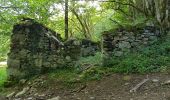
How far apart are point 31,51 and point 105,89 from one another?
3.53 m

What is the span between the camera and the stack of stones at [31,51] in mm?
10461

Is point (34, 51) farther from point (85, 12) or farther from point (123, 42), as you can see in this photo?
point (85, 12)

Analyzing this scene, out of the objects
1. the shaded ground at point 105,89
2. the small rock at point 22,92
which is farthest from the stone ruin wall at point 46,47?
the small rock at point 22,92

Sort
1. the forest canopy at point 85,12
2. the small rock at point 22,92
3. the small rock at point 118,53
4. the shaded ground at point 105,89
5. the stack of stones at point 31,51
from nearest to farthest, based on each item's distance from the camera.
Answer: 1. the shaded ground at point 105,89
2. the small rock at point 22,92
3. the small rock at point 118,53
4. the stack of stones at point 31,51
5. the forest canopy at point 85,12

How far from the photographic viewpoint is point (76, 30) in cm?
2997

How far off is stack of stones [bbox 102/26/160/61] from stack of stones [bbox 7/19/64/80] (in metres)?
1.68

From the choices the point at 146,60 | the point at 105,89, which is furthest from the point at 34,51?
the point at 146,60

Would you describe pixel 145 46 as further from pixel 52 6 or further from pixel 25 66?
pixel 52 6

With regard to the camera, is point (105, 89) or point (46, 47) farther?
point (46, 47)

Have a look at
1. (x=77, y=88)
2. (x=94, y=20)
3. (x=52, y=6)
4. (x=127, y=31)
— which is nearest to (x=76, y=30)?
(x=94, y=20)

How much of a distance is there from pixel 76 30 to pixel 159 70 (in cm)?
2136

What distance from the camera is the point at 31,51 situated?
10492 mm

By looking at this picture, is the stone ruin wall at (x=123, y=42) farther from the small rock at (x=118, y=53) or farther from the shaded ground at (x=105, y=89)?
the shaded ground at (x=105, y=89)

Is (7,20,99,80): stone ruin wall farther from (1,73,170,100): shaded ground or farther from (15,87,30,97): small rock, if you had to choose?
(15,87,30,97): small rock
